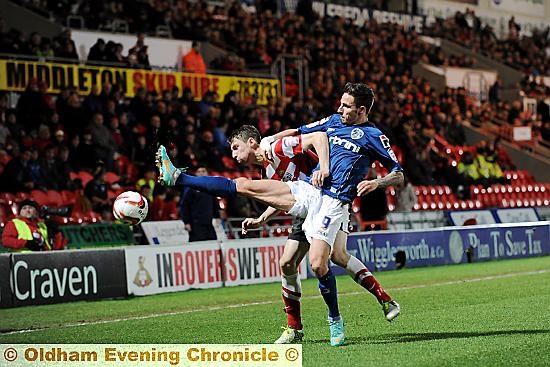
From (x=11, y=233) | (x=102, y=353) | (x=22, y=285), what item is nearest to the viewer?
(x=102, y=353)

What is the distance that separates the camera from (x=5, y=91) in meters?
22.5

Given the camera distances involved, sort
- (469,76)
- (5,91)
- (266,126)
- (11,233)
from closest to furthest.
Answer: (11,233)
(5,91)
(266,126)
(469,76)

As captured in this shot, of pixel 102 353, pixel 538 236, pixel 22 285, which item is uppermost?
pixel 102 353

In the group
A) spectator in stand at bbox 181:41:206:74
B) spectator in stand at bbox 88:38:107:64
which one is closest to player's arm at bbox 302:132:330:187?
spectator in stand at bbox 88:38:107:64

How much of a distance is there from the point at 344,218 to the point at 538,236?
17.3 m

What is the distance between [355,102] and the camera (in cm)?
952

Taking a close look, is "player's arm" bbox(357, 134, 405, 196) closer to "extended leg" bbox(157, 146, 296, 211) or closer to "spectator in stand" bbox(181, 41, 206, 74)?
"extended leg" bbox(157, 146, 296, 211)

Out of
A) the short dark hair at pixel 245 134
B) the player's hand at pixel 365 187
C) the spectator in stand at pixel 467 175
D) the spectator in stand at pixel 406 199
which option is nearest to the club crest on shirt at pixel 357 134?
the player's hand at pixel 365 187

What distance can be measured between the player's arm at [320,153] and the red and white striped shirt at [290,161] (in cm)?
17

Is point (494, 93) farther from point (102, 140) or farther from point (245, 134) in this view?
point (245, 134)

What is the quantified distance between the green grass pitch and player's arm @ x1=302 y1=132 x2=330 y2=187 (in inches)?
59.7

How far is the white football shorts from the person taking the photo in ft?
30.5

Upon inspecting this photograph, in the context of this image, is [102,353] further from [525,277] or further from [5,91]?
[5,91]

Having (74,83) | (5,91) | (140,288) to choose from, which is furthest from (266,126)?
(140,288)
